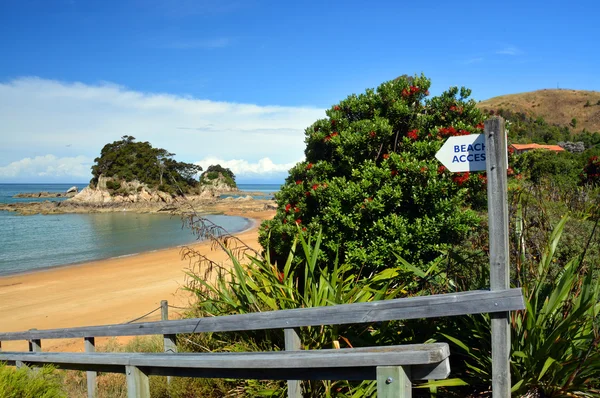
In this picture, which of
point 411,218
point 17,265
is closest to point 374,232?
point 411,218

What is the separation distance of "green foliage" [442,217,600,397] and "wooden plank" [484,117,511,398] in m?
0.39

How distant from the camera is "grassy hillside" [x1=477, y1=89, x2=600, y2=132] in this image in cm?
8881

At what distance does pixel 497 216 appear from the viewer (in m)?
2.94

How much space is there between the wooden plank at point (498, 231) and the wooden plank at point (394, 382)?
1.21 metres

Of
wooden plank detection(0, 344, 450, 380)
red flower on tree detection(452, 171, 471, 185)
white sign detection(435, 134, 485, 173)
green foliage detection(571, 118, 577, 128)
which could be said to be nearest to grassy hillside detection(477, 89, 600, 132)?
green foliage detection(571, 118, 577, 128)

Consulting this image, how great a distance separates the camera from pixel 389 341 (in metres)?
4.00

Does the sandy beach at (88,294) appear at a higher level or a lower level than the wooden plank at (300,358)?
lower

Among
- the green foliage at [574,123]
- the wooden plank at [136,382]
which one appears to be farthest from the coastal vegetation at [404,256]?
the green foliage at [574,123]

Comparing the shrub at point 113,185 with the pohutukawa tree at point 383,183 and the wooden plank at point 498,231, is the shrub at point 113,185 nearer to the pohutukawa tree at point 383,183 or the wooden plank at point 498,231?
the pohutukawa tree at point 383,183

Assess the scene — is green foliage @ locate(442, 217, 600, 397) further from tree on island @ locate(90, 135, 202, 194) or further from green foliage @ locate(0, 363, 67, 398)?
tree on island @ locate(90, 135, 202, 194)

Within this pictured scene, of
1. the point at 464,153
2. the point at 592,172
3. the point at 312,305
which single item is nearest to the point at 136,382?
the point at 312,305

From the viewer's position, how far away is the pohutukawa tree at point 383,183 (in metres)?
5.56

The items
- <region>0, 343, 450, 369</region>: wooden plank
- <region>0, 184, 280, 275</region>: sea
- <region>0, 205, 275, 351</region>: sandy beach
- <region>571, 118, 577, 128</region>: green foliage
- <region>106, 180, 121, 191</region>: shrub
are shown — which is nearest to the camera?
<region>0, 343, 450, 369</region>: wooden plank

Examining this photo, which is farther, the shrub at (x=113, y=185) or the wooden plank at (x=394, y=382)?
the shrub at (x=113, y=185)
